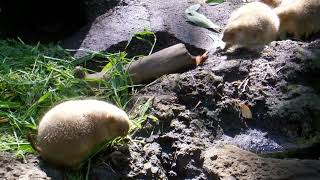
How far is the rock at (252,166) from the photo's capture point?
3539 mm

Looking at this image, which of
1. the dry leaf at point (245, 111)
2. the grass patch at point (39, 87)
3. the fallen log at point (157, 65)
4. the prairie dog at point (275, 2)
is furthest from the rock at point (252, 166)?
the prairie dog at point (275, 2)

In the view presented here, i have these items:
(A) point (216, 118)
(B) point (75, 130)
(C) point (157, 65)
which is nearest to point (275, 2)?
(C) point (157, 65)

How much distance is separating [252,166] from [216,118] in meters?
0.60

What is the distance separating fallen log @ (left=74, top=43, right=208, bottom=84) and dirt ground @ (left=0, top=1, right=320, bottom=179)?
104 mm

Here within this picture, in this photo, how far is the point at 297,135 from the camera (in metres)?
4.09

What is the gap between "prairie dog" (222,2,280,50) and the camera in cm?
478

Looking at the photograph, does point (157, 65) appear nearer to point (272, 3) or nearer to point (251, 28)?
point (251, 28)

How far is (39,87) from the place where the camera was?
436cm

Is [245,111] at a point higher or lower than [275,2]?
lower

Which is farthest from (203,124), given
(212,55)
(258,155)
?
(212,55)

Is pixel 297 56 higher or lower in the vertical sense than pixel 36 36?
higher

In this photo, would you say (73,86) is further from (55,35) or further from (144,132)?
(55,35)

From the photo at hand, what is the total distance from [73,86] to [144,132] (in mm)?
742

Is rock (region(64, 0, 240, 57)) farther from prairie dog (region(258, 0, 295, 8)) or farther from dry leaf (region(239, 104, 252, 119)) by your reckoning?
dry leaf (region(239, 104, 252, 119))
